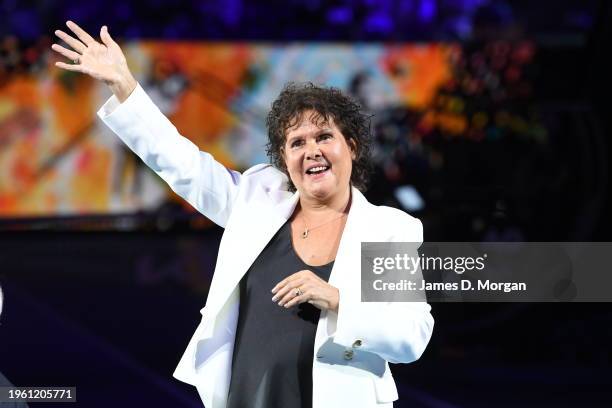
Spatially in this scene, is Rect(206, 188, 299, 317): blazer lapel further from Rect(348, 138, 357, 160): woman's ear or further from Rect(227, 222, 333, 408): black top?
Rect(348, 138, 357, 160): woman's ear

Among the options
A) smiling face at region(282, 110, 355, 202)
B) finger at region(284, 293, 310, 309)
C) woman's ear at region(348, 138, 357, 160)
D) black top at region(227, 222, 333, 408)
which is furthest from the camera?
woman's ear at region(348, 138, 357, 160)

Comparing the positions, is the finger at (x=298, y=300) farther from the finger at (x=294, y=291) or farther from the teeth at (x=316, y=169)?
the teeth at (x=316, y=169)

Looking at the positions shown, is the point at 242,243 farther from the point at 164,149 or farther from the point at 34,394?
the point at 34,394

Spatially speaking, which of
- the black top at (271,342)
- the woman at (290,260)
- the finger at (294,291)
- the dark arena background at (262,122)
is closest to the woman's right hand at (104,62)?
the woman at (290,260)

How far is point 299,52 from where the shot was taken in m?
6.91

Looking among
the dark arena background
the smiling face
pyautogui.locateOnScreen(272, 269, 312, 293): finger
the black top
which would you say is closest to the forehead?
the smiling face

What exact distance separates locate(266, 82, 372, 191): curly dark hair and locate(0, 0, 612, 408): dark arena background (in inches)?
113

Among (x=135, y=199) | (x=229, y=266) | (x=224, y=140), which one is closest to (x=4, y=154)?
(x=135, y=199)

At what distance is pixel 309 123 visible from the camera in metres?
1.99

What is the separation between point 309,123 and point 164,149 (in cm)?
32

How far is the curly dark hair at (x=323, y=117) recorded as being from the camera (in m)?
2.01

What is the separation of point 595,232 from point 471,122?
1.28m

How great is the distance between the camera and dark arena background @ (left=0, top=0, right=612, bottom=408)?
5.55 m

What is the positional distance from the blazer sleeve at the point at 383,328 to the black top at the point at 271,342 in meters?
0.10
